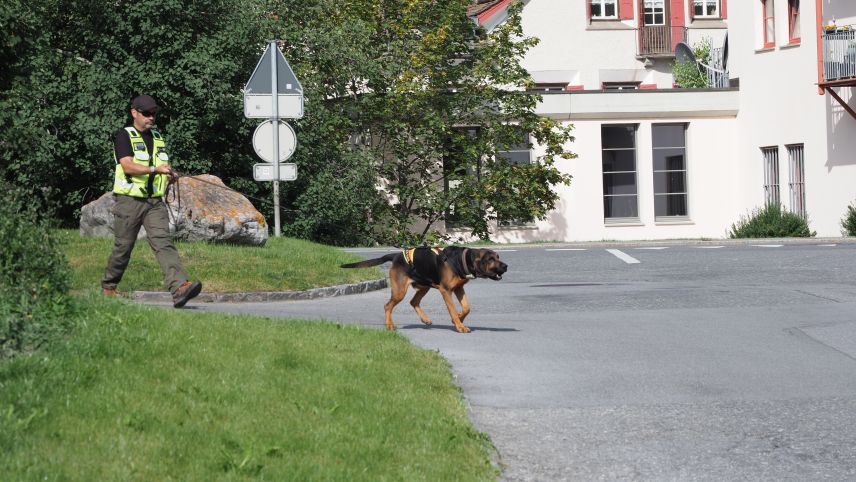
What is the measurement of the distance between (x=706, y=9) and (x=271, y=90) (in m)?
34.5

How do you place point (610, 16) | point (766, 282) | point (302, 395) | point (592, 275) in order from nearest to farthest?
point (302, 395) < point (766, 282) < point (592, 275) < point (610, 16)

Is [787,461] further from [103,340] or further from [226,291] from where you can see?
[226,291]

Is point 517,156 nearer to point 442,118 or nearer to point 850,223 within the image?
point 442,118

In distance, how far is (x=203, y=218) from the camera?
66.4 feet

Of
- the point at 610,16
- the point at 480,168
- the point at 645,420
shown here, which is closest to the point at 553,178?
the point at 480,168

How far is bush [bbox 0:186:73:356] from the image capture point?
26.9ft

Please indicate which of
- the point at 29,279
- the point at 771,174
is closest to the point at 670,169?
the point at 771,174

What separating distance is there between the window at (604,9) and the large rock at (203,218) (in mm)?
29691

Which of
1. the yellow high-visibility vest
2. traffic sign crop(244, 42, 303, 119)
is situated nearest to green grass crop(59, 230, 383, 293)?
traffic sign crop(244, 42, 303, 119)

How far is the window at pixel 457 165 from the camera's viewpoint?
116 feet

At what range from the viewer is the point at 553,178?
3628 centimetres

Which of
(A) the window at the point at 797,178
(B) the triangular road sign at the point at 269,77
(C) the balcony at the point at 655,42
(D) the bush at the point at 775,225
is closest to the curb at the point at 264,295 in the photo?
(B) the triangular road sign at the point at 269,77

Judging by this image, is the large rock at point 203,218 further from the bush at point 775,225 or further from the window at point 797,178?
the window at point 797,178

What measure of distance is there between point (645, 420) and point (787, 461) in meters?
1.24
